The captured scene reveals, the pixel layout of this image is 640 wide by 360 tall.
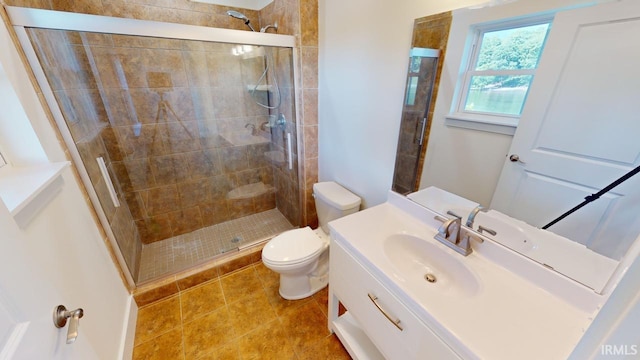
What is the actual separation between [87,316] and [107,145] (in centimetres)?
137

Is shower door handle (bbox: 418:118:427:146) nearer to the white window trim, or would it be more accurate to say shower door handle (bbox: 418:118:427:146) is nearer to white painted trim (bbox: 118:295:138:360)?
the white window trim

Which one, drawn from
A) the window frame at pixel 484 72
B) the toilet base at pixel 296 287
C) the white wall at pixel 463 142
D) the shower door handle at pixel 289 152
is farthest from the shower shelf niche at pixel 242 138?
the window frame at pixel 484 72

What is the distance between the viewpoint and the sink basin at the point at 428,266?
35.7 inches

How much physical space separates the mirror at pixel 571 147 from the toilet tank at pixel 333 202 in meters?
0.81

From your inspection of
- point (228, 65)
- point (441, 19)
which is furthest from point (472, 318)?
point (228, 65)

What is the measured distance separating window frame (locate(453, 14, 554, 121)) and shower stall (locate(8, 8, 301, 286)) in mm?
1259

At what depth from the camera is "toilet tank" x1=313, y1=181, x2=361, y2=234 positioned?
1.65 m

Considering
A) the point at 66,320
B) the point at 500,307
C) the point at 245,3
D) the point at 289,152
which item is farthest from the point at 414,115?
the point at 245,3

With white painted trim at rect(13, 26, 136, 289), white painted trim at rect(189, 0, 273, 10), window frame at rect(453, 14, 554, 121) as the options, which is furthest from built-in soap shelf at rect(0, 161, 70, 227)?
white painted trim at rect(189, 0, 273, 10)

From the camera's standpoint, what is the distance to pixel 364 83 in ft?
4.85

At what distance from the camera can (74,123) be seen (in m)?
1.31

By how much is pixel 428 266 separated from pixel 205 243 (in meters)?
1.95

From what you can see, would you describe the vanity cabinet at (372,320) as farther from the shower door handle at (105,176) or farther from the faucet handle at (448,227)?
the shower door handle at (105,176)

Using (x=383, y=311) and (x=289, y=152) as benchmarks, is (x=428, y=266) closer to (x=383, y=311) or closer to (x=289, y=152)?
(x=383, y=311)
